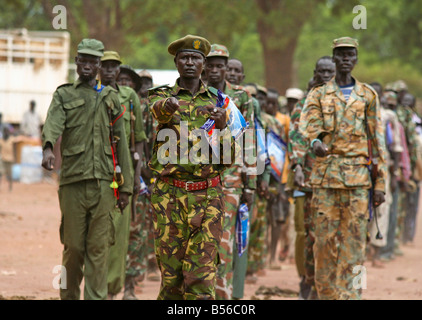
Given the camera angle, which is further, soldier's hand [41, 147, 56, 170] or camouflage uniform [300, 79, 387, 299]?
camouflage uniform [300, 79, 387, 299]

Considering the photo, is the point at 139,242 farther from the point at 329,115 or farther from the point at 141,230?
the point at 329,115

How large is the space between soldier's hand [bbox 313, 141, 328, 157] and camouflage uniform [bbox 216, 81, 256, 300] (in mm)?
1106

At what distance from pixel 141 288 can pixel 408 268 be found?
5127 mm

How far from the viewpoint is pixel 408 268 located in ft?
45.6

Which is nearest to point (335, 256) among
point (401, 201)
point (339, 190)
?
point (339, 190)

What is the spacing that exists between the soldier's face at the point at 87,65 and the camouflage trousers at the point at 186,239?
1.83 m

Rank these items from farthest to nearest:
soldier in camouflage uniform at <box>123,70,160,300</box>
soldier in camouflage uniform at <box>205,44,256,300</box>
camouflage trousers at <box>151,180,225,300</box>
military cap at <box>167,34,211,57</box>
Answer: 1. soldier in camouflage uniform at <box>123,70,160,300</box>
2. soldier in camouflage uniform at <box>205,44,256,300</box>
3. military cap at <box>167,34,211,57</box>
4. camouflage trousers at <box>151,180,225,300</box>

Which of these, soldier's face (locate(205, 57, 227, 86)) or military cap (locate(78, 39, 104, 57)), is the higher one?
military cap (locate(78, 39, 104, 57))

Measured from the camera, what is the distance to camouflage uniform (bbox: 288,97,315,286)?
879cm

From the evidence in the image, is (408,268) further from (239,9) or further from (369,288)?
(239,9)

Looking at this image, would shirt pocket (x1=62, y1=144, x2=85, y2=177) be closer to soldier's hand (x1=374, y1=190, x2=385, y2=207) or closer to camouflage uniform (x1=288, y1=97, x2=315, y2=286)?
camouflage uniform (x1=288, y1=97, x2=315, y2=286)

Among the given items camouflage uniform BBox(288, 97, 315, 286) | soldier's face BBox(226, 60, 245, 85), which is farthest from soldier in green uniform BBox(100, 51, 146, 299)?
camouflage uniform BBox(288, 97, 315, 286)

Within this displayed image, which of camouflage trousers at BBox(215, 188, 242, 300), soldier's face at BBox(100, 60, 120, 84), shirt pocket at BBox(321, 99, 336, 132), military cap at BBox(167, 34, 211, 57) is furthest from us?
soldier's face at BBox(100, 60, 120, 84)

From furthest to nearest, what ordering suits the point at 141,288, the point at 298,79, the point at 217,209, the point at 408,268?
the point at 298,79
the point at 408,268
the point at 141,288
the point at 217,209
